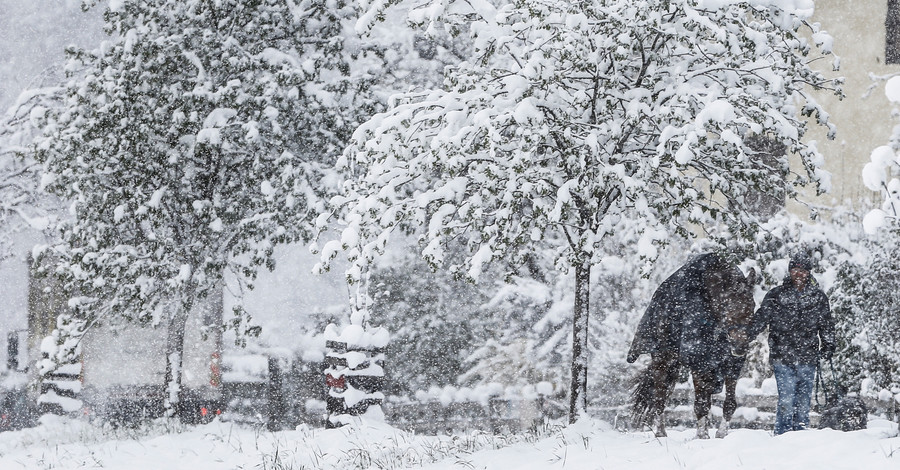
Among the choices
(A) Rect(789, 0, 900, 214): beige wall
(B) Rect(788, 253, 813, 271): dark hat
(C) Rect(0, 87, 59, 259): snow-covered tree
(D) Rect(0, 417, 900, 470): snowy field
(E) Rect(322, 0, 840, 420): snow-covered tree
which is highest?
(A) Rect(789, 0, 900, 214): beige wall

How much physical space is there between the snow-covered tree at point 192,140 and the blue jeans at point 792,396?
694 centimetres

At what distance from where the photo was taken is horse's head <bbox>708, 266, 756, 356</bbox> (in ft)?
23.8

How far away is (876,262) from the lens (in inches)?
459

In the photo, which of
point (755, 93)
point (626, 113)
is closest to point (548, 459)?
point (626, 113)

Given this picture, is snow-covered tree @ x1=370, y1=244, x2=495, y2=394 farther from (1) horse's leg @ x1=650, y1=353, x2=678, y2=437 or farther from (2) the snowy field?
(1) horse's leg @ x1=650, y1=353, x2=678, y2=437

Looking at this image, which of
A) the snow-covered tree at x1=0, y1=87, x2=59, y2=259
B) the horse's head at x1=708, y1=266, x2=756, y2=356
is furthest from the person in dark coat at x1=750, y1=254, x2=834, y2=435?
the snow-covered tree at x1=0, y1=87, x2=59, y2=259

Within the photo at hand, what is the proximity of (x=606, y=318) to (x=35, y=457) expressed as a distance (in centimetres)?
877

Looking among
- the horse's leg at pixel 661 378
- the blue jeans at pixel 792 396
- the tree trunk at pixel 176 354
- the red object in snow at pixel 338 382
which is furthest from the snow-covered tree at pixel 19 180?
the blue jeans at pixel 792 396

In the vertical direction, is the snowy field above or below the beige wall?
below

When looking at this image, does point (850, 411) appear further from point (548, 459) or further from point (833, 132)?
point (548, 459)

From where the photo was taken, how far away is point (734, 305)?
725cm

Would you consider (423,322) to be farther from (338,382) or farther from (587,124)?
(587,124)

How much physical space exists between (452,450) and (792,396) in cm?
299

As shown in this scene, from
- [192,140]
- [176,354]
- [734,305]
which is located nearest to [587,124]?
[734,305]
